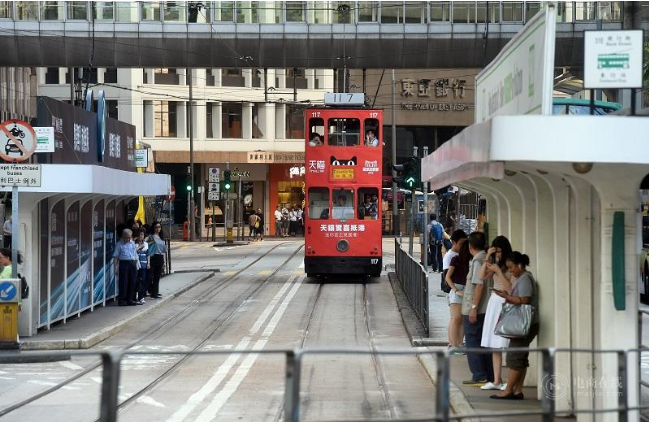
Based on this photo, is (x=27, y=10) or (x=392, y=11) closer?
(x=27, y=10)

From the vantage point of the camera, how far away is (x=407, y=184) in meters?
25.4

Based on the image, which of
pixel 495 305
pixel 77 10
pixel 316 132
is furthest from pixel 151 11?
pixel 495 305

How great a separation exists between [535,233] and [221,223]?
53.4 meters

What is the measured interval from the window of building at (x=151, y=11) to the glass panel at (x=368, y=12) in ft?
21.3

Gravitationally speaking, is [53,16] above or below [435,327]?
above

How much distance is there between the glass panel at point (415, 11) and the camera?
116 feet

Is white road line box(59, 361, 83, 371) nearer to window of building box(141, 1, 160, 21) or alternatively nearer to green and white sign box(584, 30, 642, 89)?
green and white sign box(584, 30, 642, 89)

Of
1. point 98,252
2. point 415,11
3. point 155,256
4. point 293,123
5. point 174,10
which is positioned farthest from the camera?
point 293,123

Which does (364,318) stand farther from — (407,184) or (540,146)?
(540,146)

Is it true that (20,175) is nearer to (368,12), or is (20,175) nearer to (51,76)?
(368,12)

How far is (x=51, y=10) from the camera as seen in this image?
1368 inches

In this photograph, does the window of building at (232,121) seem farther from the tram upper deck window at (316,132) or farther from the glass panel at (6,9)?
the tram upper deck window at (316,132)

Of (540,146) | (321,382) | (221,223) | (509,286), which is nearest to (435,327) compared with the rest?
(321,382)

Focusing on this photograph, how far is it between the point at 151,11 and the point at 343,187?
431 inches
